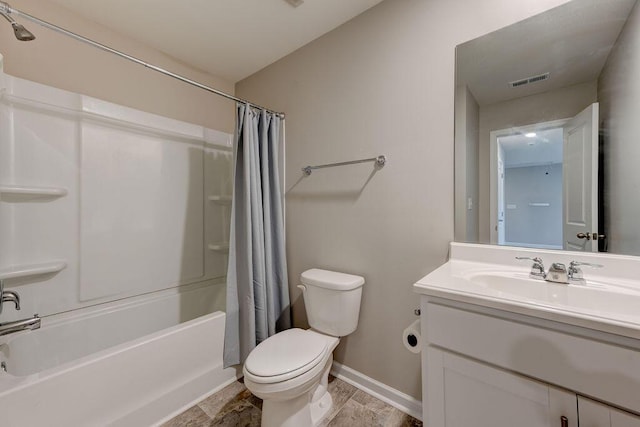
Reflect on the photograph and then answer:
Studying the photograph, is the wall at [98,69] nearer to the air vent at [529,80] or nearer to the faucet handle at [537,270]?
the air vent at [529,80]

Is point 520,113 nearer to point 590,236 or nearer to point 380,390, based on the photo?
point 590,236

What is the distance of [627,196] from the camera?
93 centimetres

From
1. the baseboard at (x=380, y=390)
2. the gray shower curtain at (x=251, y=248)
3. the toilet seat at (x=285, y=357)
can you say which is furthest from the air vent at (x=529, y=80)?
the baseboard at (x=380, y=390)

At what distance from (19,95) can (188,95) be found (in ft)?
3.27

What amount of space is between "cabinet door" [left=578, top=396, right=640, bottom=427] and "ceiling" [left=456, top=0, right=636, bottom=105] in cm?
113

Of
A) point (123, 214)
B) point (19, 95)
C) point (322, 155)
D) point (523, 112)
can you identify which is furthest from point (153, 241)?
point (523, 112)

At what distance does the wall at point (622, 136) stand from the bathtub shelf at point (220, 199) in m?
2.23

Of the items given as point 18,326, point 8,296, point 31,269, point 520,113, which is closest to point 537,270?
point 520,113

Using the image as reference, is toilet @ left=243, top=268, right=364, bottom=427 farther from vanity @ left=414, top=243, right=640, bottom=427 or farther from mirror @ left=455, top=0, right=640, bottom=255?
mirror @ left=455, top=0, right=640, bottom=255

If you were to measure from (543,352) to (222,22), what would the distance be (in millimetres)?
2249

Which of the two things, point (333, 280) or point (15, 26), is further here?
point (333, 280)

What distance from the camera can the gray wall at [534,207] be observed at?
3.56 ft

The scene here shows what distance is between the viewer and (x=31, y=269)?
1369mm

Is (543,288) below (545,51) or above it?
below
